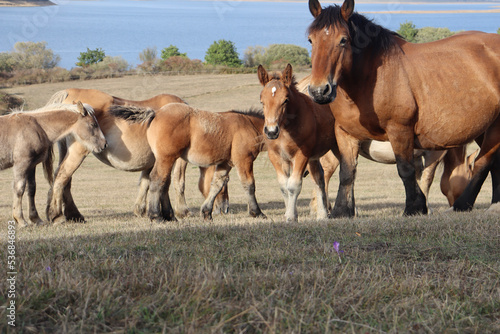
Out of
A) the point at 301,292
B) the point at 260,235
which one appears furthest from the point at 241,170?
the point at 301,292

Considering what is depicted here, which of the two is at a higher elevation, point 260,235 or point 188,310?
point 188,310

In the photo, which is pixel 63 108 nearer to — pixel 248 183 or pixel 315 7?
pixel 248 183

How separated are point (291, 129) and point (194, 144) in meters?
1.90

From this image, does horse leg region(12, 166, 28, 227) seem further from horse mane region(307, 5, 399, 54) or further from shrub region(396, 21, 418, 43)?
shrub region(396, 21, 418, 43)

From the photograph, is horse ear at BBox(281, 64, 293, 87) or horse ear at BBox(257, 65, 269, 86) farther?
horse ear at BBox(257, 65, 269, 86)

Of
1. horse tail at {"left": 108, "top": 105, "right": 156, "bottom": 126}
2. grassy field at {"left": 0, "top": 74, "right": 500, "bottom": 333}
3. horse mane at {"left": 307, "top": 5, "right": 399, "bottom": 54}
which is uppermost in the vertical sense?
horse mane at {"left": 307, "top": 5, "right": 399, "bottom": 54}

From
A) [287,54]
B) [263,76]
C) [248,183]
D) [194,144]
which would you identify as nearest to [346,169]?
[263,76]

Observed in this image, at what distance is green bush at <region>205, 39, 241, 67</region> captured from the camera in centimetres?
7544

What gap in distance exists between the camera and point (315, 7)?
7.17 meters

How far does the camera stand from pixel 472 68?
291 inches

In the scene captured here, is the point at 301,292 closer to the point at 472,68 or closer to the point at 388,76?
the point at 388,76

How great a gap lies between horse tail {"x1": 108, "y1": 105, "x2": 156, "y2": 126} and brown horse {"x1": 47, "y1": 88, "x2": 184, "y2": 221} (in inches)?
6.1

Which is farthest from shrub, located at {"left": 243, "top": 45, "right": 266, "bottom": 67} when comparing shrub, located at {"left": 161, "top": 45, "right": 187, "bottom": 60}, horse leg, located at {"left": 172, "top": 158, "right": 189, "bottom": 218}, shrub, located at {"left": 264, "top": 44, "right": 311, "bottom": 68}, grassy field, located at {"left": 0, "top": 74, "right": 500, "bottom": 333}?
grassy field, located at {"left": 0, "top": 74, "right": 500, "bottom": 333}

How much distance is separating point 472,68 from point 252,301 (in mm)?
5338
